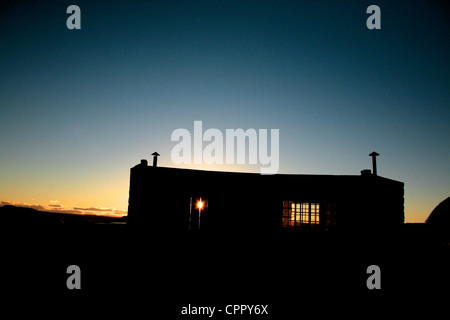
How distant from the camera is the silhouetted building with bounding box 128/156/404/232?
13.0 metres

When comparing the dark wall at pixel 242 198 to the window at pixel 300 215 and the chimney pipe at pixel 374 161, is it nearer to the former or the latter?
the window at pixel 300 215

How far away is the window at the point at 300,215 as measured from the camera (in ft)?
43.0

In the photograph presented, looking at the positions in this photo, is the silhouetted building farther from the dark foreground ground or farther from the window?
the dark foreground ground

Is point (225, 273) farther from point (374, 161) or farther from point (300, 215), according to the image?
point (374, 161)

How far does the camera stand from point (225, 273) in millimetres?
9312

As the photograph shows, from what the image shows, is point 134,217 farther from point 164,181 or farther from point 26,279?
point 26,279

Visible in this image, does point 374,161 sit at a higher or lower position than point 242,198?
higher

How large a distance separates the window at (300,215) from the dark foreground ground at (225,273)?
62cm

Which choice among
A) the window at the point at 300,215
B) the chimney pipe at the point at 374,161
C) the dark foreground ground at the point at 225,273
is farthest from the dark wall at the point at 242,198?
the chimney pipe at the point at 374,161

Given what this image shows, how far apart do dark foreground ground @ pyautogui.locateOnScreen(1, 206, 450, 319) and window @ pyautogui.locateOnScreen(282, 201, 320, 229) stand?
0.62 metres

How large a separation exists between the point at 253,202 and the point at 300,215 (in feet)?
9.47

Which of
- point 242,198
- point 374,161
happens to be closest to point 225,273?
point 242,198
